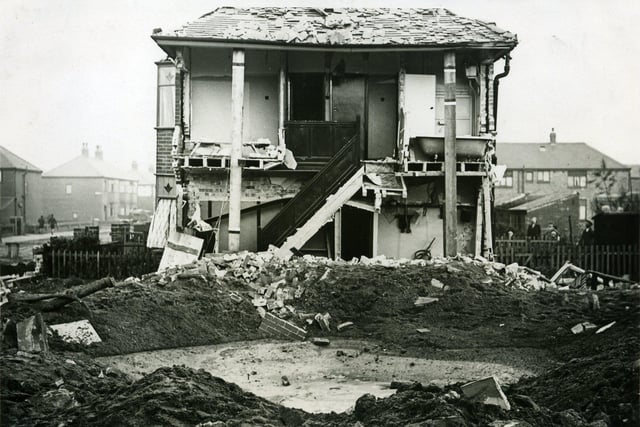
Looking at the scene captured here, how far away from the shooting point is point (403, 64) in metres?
19.7

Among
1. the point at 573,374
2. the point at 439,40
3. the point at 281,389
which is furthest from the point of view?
the point at 439,40

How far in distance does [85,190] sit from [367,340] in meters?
52.5

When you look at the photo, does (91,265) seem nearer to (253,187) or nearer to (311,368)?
(253,187)

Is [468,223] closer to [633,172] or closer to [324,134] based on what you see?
[324,134]

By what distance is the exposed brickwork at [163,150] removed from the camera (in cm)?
2569

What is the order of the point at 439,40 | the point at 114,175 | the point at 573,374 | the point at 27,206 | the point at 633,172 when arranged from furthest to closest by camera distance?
the point at 114,175 → the point at 633,172 → the point at 27,206 → the point at 439,40 → the point at 573,374

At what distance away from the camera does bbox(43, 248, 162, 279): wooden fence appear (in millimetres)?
21266

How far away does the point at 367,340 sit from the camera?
11.8 metres

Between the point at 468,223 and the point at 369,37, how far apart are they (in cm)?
652

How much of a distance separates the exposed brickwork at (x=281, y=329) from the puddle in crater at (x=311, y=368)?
0.35 meters

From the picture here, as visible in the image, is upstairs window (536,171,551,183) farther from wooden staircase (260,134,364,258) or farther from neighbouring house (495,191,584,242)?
wooden staircase (260,134,364,258)

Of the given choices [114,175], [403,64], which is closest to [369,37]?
[403,64]

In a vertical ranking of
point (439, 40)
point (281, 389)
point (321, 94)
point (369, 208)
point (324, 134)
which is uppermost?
point (439, 40)

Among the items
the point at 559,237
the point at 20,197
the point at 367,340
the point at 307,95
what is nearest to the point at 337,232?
the point at 307,95
